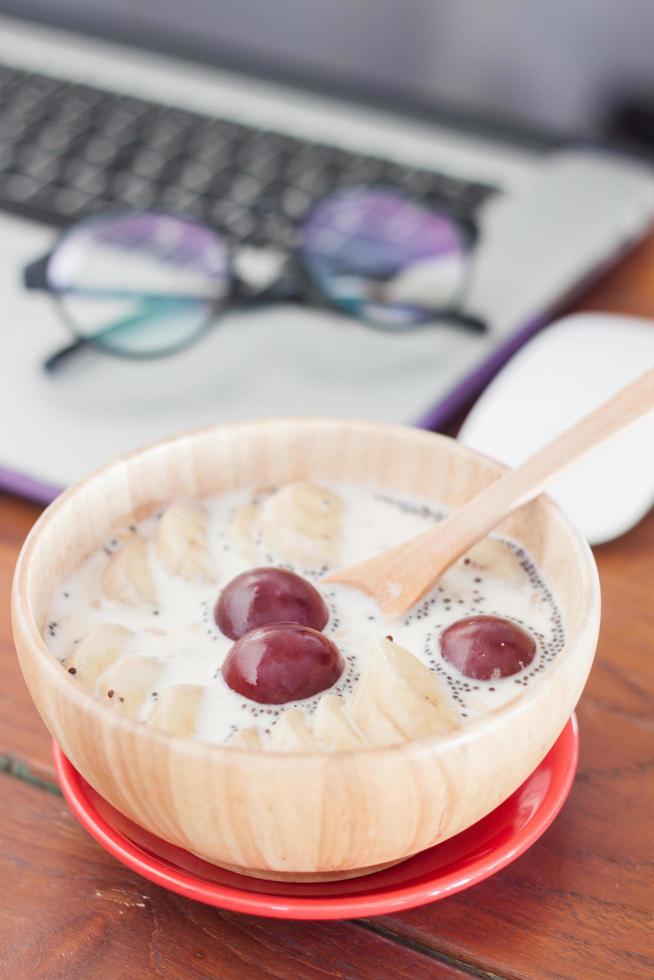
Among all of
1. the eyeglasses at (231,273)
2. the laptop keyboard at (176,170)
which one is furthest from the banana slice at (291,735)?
the laptop keyboard at (176,170)

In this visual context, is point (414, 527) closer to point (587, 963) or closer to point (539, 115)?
point (587, 963)

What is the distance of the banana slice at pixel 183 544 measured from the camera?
0.50 metres

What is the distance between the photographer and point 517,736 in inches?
14.9

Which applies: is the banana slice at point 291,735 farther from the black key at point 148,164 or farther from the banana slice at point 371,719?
the black key at point 148,164

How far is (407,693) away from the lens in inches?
16.0

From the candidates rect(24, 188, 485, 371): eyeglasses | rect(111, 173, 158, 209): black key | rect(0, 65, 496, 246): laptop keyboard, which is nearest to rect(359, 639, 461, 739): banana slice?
rect(24, 188, 485, 371): eyeglasses

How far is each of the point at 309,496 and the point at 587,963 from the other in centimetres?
22

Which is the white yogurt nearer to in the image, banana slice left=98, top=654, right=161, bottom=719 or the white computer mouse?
banana slice left=98, top=654, right=161, bottom=719

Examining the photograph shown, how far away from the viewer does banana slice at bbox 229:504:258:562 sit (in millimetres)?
516

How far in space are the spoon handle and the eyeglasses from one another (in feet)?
1.10

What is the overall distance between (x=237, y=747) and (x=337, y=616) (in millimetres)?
117

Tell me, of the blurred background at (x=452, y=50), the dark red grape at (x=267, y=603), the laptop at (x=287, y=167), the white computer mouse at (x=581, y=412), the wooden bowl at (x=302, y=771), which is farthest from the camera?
the blurred background at (x=452, y=50)

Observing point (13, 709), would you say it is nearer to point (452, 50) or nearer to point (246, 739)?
point (246, 739)

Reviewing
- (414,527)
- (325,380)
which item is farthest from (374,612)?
(325,380)
